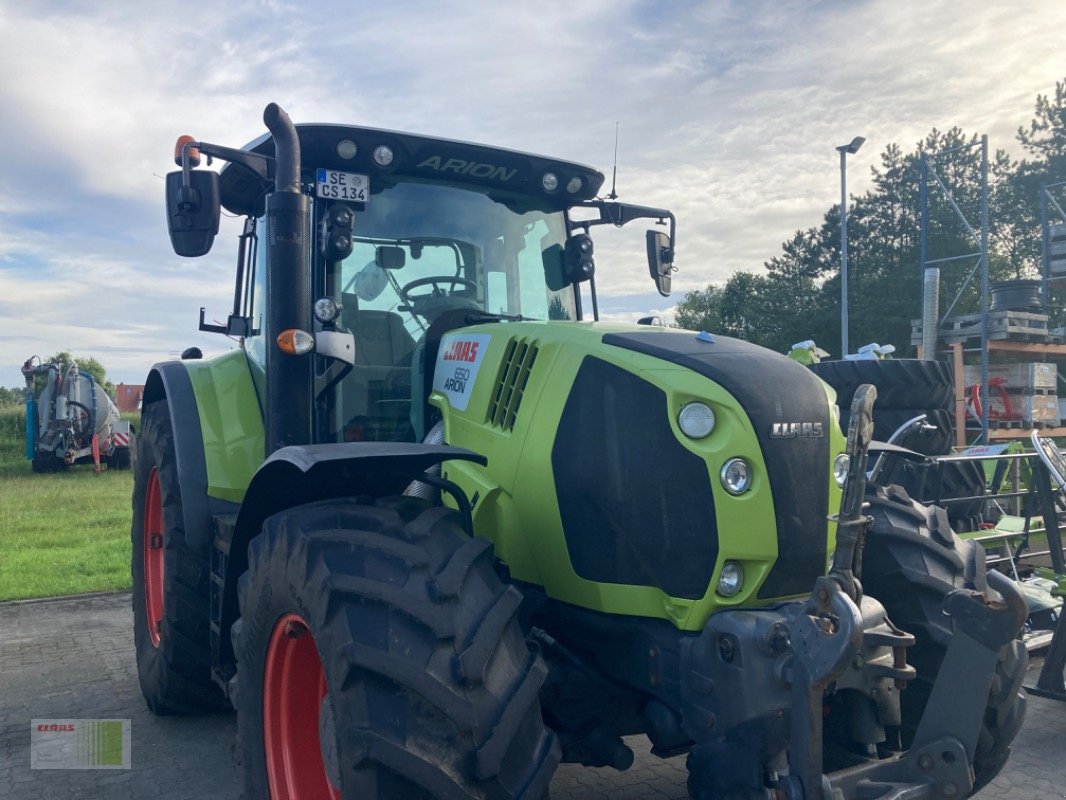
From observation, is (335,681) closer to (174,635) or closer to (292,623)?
(292,623)

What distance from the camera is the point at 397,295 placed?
398 centimetres

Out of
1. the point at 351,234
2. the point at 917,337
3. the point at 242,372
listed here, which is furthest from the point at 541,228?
the point at 917,337

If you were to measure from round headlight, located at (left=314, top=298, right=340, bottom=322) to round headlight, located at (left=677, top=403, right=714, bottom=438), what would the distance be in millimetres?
1645

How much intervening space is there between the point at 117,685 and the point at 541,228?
3.65 metres

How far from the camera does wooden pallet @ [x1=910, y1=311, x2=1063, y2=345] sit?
14820 millimetres

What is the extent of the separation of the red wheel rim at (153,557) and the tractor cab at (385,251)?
72.2 inches

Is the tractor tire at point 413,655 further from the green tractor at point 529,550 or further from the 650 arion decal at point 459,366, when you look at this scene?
the 650 arion decal at point 459,366

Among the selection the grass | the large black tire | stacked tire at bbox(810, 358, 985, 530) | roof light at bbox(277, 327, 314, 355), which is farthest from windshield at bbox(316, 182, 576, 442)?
the grass

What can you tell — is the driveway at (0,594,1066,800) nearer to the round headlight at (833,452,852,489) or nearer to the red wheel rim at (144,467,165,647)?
the red wheel rim at (144,467,165,647)

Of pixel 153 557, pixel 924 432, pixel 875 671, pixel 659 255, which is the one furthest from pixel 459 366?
pixel 924 432

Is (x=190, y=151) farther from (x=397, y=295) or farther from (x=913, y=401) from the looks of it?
(x=913, y=401)

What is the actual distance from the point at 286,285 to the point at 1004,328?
13935 mm

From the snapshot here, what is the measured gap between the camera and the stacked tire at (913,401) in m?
7.27

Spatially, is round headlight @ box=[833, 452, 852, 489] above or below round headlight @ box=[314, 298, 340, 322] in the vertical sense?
below
